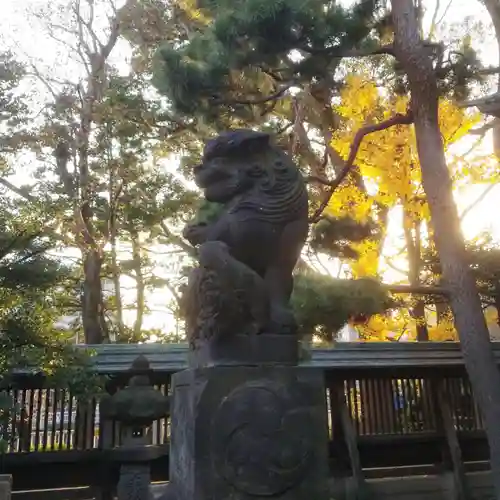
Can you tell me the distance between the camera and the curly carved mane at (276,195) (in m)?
3.58

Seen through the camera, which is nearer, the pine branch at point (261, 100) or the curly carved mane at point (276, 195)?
the curly carved mane at point (276, 195)

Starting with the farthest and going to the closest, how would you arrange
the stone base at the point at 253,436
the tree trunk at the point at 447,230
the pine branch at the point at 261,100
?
the pine branch at the point at 261,100 → the tree trunk at the point at 447,230 → the stone base at the point at 253,436

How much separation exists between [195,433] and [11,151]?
8.91 meters

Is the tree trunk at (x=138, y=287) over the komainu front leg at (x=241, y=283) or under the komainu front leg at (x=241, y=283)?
over

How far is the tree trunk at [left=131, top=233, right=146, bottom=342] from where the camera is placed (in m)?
13.1

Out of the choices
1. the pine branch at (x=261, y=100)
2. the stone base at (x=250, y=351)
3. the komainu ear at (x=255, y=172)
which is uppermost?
the pine branch at (x=261, y=100)

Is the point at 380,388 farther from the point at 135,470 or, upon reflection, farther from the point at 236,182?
the point at 236,182

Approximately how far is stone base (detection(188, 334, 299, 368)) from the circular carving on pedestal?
18 cm

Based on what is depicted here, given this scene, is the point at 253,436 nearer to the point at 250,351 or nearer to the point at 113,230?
the point at 250,351

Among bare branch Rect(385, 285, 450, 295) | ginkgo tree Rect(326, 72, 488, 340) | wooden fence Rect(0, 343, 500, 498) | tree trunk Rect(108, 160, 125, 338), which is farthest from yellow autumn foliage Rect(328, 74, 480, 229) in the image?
tree trunk Rect(108, 160, 125, 338)

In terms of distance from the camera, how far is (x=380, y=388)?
8812 mm

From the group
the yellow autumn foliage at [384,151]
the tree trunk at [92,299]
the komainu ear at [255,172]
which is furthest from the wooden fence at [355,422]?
the komainu ear at [255,172]

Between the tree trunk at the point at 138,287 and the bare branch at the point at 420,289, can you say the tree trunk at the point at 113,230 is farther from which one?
the bare branch at the point at 420,289

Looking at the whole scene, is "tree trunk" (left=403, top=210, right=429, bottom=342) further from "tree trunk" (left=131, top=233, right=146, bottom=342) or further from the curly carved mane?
the curly carved mane
